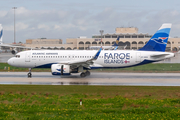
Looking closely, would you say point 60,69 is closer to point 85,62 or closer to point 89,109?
point 85,62

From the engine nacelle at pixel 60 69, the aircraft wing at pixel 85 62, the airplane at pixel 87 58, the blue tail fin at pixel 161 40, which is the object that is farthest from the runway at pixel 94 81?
the blue tail fin at pixel 161 40

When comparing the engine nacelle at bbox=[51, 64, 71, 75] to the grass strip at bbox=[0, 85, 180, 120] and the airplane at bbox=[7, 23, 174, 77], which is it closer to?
the airplane at bbox=[7, 23, 174, 77]

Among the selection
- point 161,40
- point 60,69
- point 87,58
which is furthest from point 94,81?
point 161,40

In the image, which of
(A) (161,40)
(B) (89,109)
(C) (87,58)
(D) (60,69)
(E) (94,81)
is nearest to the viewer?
(B) (89,109)

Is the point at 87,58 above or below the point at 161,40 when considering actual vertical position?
below

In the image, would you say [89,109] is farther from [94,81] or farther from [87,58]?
[87,58]

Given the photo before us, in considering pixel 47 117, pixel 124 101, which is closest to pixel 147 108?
pixel 124 101

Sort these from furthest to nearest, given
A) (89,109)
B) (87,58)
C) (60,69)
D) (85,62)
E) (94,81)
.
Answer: (87,58), (85,62), (60,69), (94,81), (89,109)

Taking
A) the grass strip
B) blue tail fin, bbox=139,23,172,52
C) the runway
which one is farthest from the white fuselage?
the grass strip

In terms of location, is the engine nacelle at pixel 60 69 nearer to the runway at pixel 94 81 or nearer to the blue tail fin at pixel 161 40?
the runway at pixel 94 81

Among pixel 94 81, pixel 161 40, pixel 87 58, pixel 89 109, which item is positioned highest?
pixel 161 40

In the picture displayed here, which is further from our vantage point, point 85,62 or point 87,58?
point 87,58

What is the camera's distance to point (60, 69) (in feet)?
107

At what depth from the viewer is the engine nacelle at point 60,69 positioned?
3238 centimetres
